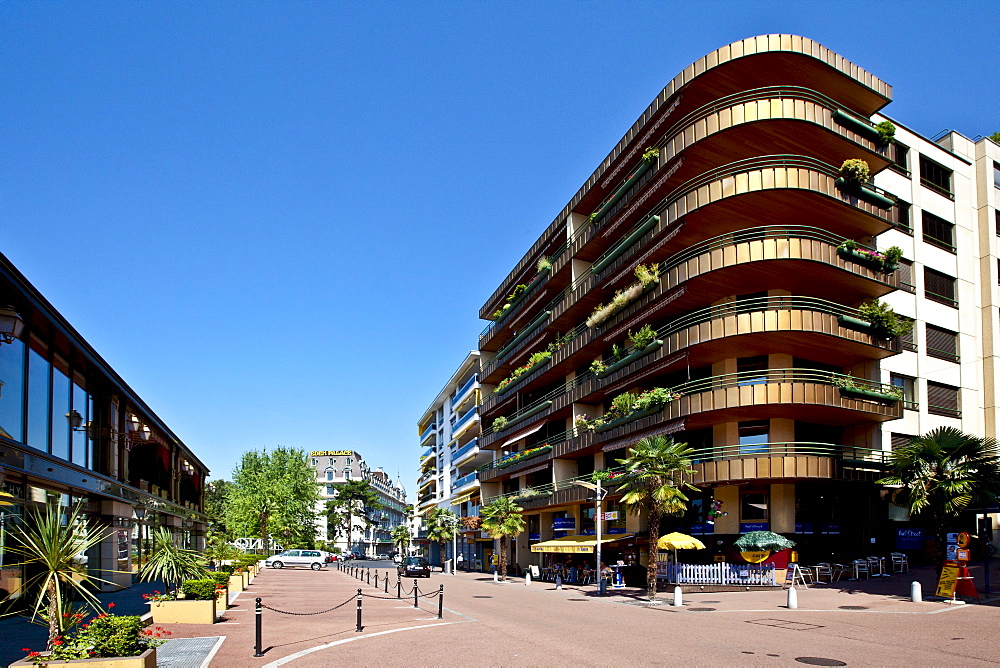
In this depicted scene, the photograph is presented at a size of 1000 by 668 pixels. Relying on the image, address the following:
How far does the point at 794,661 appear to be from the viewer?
1509cm

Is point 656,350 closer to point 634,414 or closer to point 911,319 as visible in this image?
point 634,414

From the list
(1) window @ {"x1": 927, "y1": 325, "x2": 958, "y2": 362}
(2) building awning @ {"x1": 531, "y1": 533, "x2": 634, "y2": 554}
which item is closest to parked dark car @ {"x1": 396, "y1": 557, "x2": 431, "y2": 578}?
(2) building awning @ {"x1": 531, "y1": 533, "x2": 634, "y2": 554}

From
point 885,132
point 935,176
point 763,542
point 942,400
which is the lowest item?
point 763,542

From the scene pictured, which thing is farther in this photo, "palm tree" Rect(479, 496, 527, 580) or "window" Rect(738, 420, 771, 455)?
"palm tree" Rect(479, 496, 527, 580)

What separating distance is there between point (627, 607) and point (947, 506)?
1092cm

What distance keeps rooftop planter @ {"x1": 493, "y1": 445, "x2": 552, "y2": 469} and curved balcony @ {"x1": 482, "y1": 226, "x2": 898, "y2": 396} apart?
638 inches

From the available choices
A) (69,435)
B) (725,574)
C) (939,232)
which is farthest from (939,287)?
(69,435)

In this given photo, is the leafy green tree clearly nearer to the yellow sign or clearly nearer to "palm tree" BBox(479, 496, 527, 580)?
"palm tree" BBox(479, 496, 527, 580)

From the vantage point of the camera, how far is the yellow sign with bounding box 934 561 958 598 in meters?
24.8

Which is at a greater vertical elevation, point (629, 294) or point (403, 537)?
point (629, 294)

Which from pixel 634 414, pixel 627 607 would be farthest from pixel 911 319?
pixel 627 607

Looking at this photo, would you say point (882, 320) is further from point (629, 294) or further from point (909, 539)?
point (629, 294)

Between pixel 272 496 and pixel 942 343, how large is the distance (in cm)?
5936

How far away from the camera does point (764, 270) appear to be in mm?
34406
